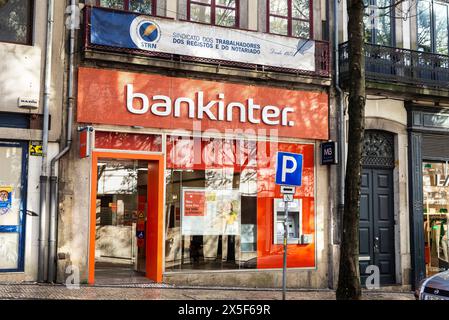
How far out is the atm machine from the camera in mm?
14961

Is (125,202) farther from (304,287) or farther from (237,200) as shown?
(304,287)

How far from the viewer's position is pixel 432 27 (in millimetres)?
17703

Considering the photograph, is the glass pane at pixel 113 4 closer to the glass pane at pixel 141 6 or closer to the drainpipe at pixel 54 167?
the glass pane at pixel 141 6

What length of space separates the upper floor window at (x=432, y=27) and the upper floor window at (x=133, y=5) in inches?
311

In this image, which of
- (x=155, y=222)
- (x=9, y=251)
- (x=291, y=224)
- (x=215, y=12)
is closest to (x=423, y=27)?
(x=215, y=12)

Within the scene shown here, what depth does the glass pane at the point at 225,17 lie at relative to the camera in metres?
14.7

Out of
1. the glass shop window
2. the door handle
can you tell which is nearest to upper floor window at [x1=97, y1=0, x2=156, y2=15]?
the glass shop window

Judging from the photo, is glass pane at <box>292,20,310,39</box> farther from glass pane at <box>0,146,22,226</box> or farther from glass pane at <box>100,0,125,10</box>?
glass pane at <box>0,146,22,226</box>

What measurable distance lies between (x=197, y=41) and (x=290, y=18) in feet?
9.43

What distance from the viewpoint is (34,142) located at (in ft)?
41.5

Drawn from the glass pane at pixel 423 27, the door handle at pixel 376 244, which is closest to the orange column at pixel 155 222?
the door handle at pixel 376 244

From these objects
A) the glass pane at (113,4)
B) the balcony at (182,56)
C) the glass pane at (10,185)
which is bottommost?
the glass pane at (10,185)

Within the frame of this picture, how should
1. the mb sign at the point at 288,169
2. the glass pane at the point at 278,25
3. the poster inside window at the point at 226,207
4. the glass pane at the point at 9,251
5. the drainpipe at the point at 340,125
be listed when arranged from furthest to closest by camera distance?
the drainpipe at the point at 340,125 < the glass pane at the point at 278,25 < the poster inside window at the point at 226,207 < the glass pane at the point at 9,251 < the mb sign at the point at 288,169
